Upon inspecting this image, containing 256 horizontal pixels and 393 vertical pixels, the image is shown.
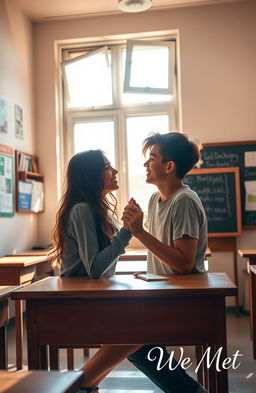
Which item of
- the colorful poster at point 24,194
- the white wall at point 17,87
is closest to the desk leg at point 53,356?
the white wall at point 17,87

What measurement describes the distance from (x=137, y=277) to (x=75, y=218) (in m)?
0.34

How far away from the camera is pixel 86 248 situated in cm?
175

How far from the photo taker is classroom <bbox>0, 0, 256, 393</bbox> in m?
4.24

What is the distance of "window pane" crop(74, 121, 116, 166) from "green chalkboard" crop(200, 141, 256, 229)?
1.09 meters

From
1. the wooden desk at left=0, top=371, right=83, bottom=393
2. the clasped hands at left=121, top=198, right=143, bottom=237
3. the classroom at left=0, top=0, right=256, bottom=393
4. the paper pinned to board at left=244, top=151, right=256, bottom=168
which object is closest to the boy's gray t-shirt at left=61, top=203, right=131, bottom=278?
the clasped hands at left=121, top=198, right=143, bottom=237

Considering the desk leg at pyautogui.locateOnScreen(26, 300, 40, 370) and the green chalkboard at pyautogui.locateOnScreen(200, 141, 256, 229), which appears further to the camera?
the green chalkboard at pyautogui.locateOnScreen(200, 141, 256, 229)

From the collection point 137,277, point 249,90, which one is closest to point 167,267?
point 137,277

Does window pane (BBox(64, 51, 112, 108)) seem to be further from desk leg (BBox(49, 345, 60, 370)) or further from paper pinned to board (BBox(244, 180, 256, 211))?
desk leg (BBox(49, 345, 60, 370))

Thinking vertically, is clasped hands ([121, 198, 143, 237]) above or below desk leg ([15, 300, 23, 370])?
above

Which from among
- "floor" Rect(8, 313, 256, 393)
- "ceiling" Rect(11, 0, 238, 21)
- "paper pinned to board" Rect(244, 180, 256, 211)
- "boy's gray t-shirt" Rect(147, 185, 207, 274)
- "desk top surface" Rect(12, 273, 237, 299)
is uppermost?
"ceiling" Rect(11, 0, 238, 21)

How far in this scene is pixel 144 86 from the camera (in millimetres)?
4809

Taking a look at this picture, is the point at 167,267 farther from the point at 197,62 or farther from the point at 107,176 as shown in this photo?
the point at 197,62

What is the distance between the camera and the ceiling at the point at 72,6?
4398 millimetres

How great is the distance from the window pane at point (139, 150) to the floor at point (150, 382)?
177 centimetres
